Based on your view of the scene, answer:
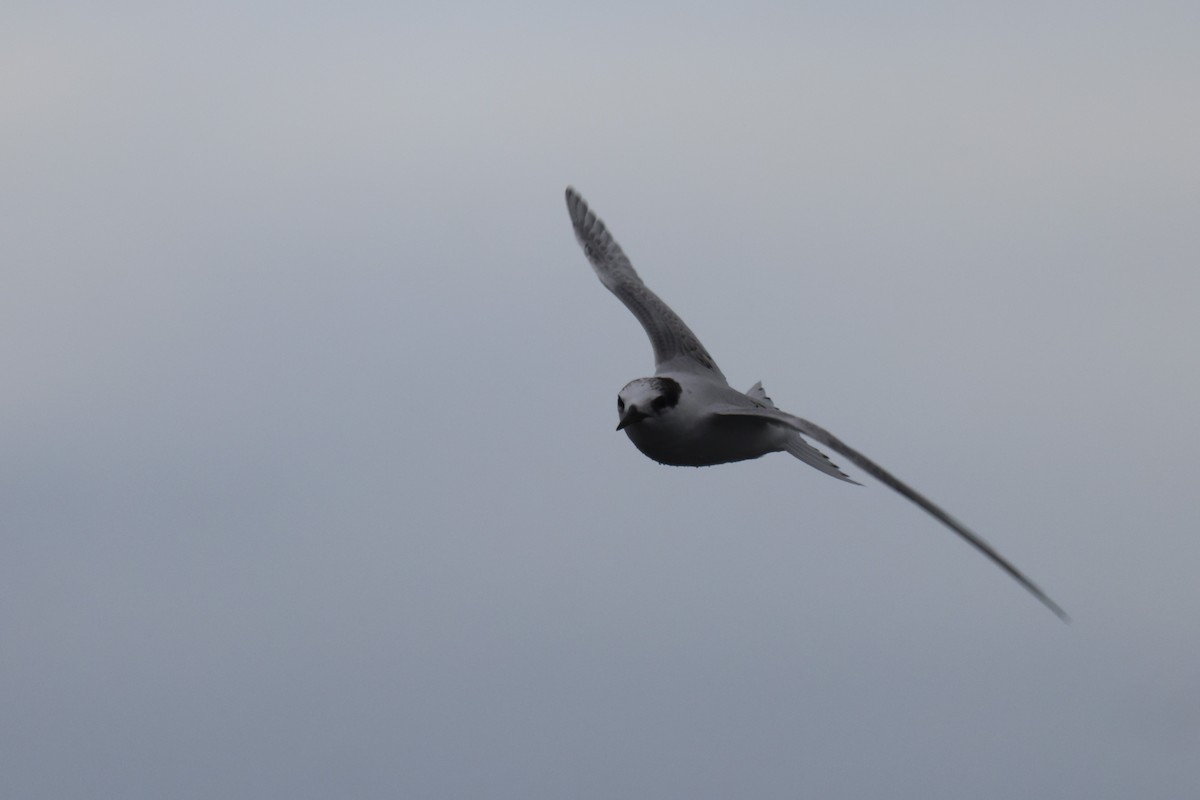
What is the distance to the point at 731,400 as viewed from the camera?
17.9m

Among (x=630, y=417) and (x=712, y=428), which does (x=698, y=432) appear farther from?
(x=630, y=417)

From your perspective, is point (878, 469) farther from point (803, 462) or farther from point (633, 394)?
point (803, 462)

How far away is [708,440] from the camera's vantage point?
16.7 m

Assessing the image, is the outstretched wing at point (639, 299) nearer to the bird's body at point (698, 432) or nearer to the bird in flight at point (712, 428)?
the bird in flight at point (712, 428)

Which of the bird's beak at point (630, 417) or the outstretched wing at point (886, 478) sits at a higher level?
the bird's beak at point (630, 417)

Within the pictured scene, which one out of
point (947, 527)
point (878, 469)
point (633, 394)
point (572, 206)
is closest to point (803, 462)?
point (633, 394)

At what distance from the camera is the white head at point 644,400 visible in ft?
51.1

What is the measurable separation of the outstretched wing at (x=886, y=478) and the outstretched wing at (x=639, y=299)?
4.16m

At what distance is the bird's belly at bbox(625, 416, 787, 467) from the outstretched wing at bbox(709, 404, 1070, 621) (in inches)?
10.2

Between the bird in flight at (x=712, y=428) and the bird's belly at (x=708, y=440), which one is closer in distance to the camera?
the bird in flight at (x=712, y=428)

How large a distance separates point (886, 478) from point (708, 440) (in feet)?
11.7

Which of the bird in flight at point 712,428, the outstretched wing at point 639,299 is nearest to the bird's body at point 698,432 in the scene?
the bird in flight at point 712,428

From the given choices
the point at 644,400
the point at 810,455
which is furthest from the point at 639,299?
the point at 644,400

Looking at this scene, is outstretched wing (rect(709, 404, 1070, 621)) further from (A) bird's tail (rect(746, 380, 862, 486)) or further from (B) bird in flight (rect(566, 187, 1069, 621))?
(A) bird's tail (rect(746, 380, 862, 486))
